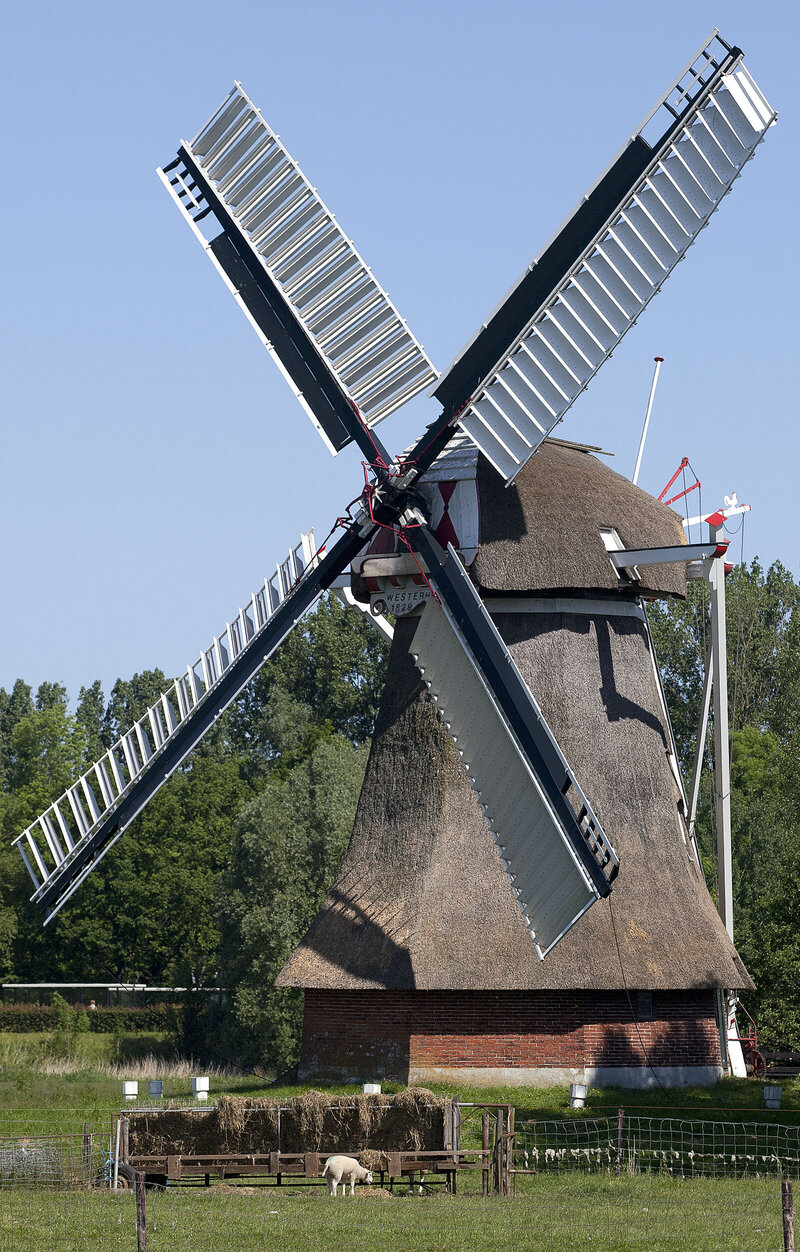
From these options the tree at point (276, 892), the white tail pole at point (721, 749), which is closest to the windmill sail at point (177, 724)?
the white tail pole at point (721, 749)

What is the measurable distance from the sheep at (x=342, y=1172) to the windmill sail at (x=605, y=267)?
8417 mm

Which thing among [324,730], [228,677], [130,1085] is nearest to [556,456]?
[228,677]

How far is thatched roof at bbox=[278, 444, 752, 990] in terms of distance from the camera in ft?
66.1

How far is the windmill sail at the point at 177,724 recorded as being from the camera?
22203 millimetres

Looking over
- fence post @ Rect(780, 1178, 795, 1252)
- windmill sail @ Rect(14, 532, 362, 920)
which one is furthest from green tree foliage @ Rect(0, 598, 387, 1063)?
fence post @ Rect(780, 1178, 795, 1252)

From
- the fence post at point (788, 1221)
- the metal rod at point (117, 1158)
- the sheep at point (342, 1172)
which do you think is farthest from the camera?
the metal rod at point (117, 1158)

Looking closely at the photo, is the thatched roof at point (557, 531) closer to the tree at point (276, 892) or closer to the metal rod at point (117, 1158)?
the metal rod at point (117, 1158)

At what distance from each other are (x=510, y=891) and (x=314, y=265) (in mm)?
8405

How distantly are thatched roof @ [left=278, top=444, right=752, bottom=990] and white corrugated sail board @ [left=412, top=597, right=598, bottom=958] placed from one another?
117 cm

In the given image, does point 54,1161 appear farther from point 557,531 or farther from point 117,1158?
point 557,531

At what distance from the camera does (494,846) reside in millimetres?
20781

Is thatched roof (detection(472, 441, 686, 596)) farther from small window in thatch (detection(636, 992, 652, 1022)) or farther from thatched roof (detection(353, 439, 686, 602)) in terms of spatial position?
small window in thatch (detection(636, 992, 652, 1022))

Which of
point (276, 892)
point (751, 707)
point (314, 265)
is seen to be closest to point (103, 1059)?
point (276, 892)

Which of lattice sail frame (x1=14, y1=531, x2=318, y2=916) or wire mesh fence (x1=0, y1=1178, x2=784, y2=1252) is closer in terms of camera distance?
wire mesh fence (x1=0, y1=1178, x2=784, y2=1252)
